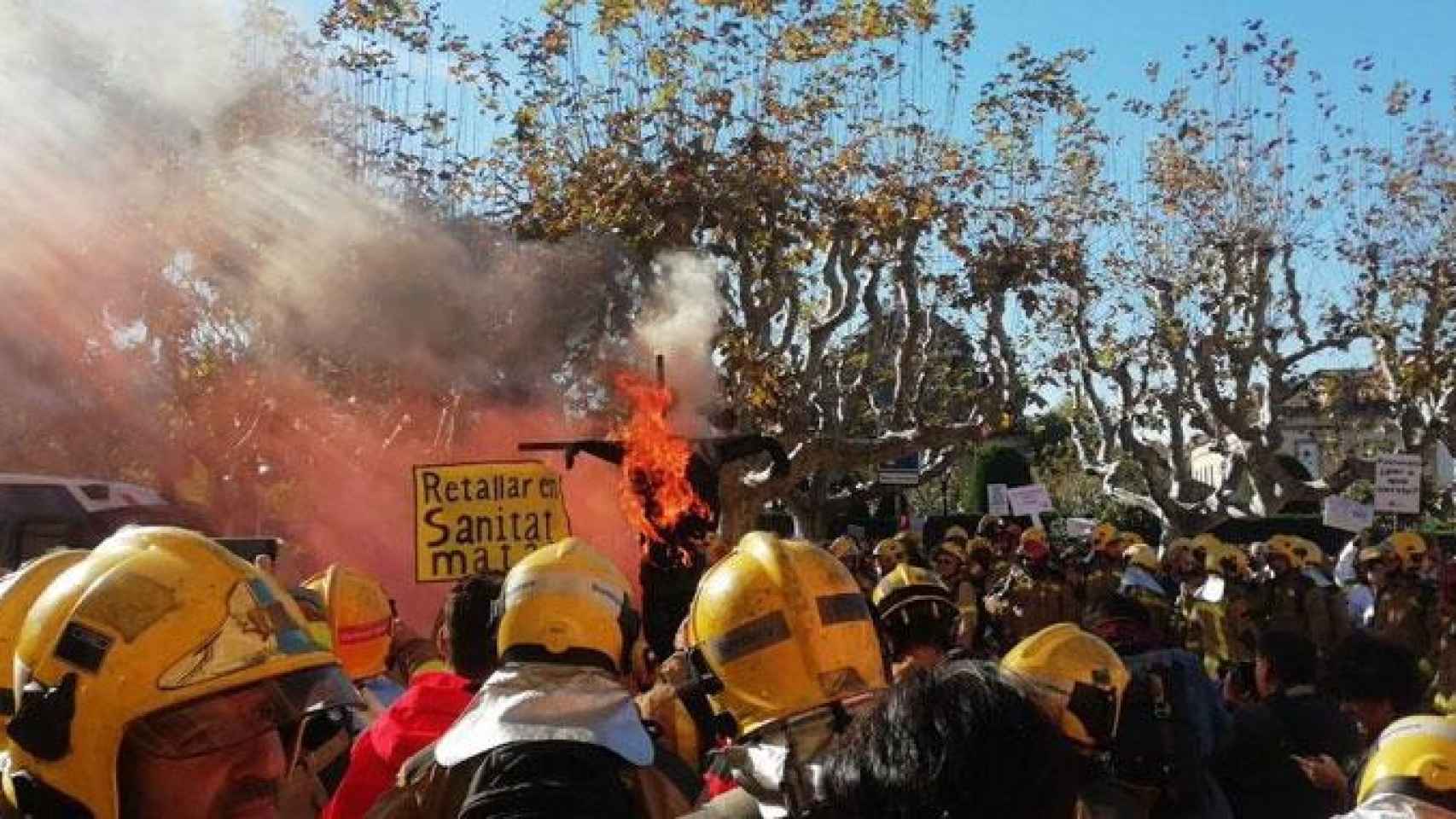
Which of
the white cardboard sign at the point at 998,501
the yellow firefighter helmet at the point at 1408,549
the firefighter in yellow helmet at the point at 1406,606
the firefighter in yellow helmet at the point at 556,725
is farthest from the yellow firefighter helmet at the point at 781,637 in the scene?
the white cardboard sign at the point at 998,501

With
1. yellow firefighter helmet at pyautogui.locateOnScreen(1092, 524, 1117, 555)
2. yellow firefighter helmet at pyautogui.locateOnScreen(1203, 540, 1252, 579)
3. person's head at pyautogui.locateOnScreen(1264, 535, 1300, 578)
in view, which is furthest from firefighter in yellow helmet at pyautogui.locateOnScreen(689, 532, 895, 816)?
yellow firefighter helmet at pyautogui.locateOnScreen(1092, 524, 1117, 555)

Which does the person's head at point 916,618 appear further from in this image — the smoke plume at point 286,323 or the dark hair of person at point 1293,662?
the smoke plume at point 286,323

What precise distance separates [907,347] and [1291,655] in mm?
15073

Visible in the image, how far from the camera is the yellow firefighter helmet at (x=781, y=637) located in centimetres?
284

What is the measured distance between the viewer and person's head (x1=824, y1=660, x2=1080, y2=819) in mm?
1745

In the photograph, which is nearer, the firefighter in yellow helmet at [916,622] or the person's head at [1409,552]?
the firefighter in yellow helmet at [916,622]

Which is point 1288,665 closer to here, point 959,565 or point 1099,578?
→ point 1099,578

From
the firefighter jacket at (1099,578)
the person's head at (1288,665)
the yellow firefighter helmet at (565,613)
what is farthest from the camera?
the firefighter jacket at (1099,578)

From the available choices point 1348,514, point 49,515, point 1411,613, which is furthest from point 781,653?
point 1348,514

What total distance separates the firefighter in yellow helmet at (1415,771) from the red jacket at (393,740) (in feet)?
6.77

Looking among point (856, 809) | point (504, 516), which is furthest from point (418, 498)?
point (856, 809)

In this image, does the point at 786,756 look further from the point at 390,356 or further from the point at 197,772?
the point at 390,356

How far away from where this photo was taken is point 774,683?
2834 mm

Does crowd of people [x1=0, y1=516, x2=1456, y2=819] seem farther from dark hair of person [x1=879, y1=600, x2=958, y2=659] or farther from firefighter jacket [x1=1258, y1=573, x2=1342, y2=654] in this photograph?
firefighter jacket [x1=1258, y1=573, x2=1342, y2=654]
